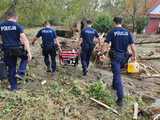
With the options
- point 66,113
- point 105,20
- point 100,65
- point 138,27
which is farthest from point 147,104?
point 138,27

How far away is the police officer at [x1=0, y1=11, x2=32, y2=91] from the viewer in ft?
35.5

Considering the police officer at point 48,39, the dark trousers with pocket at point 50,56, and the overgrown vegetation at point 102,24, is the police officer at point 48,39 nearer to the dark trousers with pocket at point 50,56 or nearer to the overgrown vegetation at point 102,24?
the dark trousers with pocket at point 50,56

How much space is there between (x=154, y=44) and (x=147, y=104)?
17944 millimetres

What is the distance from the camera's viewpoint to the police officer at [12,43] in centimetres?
1081

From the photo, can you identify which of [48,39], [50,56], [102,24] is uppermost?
[48,39]

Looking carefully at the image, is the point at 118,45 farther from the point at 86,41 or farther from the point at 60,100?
the point at 86,41

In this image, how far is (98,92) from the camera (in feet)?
A: 38.0

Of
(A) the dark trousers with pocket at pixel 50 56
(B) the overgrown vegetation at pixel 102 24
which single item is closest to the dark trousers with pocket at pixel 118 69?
(A) the dark trousers with pocket at pixel 50 56

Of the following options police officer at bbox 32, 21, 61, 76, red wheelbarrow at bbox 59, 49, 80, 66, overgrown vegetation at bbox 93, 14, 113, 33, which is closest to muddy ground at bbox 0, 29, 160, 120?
police officer at bbox 32, 21, 61, 76

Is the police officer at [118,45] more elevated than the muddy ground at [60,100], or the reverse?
the police officer at [118,45]

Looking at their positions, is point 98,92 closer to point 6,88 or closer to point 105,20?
point 6,88

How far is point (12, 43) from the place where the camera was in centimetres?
1095

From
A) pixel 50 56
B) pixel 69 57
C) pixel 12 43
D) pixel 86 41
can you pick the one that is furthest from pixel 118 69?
pixel 69 57

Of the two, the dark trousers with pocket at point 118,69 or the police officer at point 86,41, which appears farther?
the police officer at point 86,41
